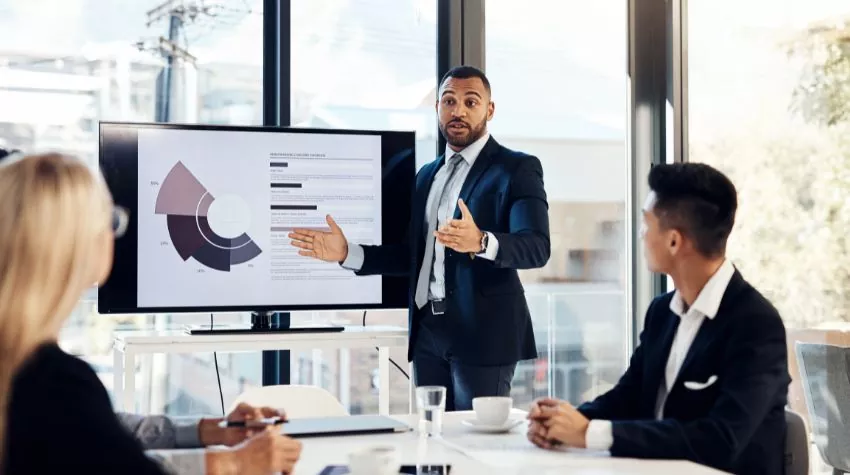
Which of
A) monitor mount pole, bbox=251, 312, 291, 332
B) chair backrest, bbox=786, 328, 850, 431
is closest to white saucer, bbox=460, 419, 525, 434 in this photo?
monitor mount pole, bbox=251, 312, 291, 332

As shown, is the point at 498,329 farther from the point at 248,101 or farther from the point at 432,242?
the point at 248,101

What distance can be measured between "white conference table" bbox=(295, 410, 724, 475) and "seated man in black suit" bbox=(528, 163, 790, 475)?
5 cm

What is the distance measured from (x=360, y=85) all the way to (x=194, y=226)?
1066 millimetres

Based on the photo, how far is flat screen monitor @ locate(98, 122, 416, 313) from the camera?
3.83m

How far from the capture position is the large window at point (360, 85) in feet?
14.6

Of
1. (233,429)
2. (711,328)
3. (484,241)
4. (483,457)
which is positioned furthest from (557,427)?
(484,241)

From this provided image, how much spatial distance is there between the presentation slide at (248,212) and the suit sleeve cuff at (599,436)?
2.16 meters

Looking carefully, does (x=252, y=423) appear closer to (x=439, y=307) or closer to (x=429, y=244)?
(x=439, y=307)

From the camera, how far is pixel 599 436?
1.97 metres

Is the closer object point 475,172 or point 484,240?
point 484,240

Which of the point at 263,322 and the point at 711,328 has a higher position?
the point at 711,328

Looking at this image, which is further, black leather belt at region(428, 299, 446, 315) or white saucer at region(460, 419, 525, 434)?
black leather belt at region(428, 299, 446, 315)

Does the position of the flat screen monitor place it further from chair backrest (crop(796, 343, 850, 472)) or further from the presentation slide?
chair backrest (crop(796, 343, 850, 472))

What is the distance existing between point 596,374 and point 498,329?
4.93 feet
